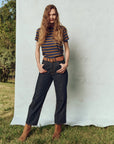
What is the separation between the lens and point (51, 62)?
2.10 metres

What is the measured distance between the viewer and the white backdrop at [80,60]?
8.36 ft

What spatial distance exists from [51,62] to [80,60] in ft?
2.11

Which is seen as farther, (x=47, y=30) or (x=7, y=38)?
(x=7, y=38)

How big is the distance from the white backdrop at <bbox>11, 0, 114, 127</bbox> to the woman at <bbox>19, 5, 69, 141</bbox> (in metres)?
0.47

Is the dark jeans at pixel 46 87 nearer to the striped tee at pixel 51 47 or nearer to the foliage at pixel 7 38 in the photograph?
the striped tee at pixel 51 47

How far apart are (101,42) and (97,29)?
18cm

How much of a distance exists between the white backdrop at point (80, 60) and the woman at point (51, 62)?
1.53ft

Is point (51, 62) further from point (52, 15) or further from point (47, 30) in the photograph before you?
point (52, 15)

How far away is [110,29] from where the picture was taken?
102 inches

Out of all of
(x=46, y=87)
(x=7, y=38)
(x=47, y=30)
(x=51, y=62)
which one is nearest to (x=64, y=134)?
(x=46, y=87)

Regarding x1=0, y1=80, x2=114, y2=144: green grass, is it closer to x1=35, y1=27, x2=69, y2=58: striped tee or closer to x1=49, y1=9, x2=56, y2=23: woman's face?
x1=35, y1=27, x2=69, y2=58: striped tee

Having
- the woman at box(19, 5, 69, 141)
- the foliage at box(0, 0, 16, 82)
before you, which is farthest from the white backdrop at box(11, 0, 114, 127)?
the foliage at box(0, 0, 16, 82)

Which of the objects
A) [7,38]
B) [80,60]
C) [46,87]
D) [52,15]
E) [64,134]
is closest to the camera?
[52,15]

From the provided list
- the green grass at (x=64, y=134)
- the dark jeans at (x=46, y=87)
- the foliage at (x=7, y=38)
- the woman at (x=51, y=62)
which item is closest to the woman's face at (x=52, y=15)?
the woman at (x=51, y=62)
